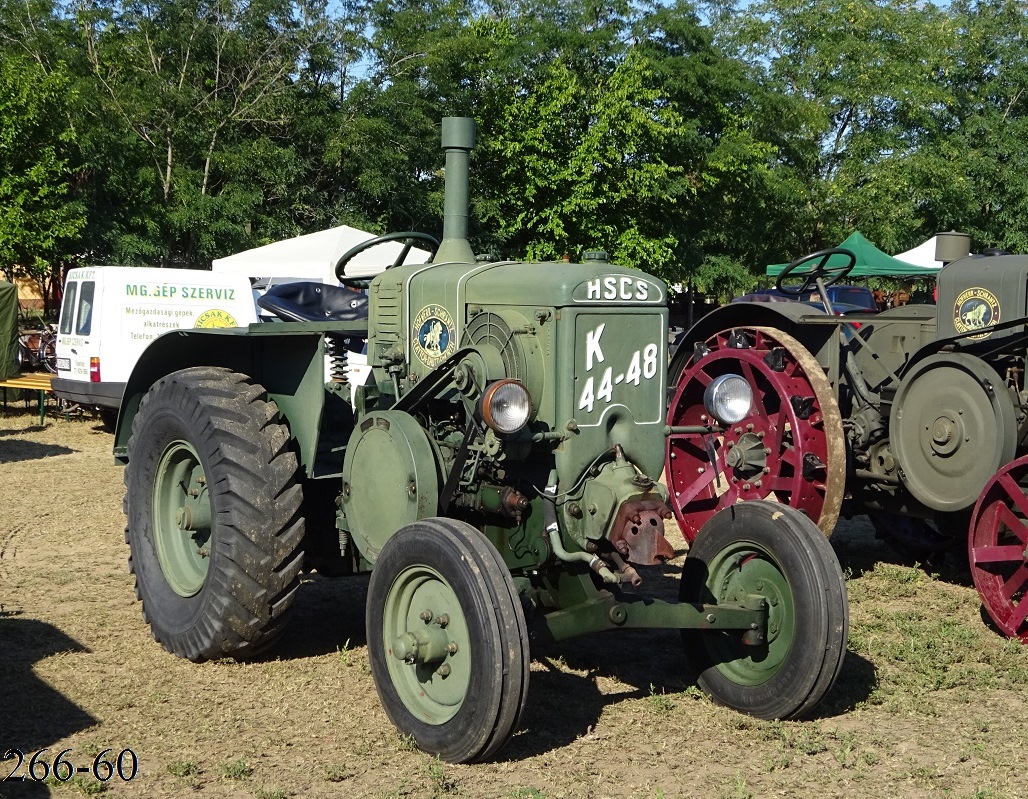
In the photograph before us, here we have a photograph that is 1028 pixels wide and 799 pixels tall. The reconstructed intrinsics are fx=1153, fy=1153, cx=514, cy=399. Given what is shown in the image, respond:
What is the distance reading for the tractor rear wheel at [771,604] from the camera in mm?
4207

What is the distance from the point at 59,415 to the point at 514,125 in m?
11.1

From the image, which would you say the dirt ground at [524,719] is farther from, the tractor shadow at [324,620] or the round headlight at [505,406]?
the round headlight at [505,406]

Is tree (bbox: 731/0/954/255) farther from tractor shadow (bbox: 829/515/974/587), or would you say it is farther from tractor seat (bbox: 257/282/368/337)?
tractor seat (bbox: 257/282/368/337)

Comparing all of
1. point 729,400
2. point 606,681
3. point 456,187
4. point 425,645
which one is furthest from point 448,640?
point 456,187

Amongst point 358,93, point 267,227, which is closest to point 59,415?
point 267,227

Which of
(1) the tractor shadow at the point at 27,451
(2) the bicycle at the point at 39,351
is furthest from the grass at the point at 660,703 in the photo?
(2) the bicycle at the point at 39,351

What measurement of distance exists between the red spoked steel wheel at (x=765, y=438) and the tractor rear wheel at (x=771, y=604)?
1.58 m

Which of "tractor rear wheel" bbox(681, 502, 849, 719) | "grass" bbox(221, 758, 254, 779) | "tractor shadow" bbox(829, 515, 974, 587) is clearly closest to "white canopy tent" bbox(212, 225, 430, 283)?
"tractor shadow" bbox(829, 515, 974, 587)

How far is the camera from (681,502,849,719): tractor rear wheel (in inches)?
166

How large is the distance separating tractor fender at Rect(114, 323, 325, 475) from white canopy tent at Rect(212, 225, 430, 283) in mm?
9547

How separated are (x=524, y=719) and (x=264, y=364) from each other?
2.12 m

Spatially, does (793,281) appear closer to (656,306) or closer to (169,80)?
(169,80)

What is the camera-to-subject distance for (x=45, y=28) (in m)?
20.0

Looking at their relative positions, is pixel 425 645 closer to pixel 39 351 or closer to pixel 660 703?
pixel 660 703
